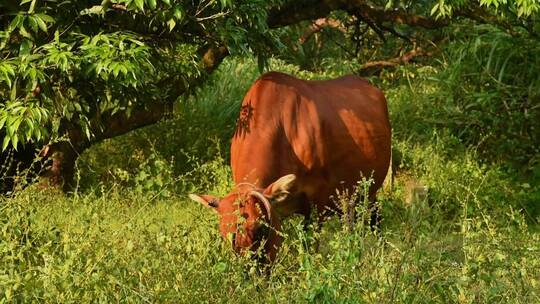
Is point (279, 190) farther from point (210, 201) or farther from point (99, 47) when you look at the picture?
point (99, 47)

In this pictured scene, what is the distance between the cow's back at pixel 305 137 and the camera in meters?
8.48

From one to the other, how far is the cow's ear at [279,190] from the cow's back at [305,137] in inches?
12.3

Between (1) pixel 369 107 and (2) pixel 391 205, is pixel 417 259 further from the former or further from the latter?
(2) pixel 391 205

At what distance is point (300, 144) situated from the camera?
8688 mm

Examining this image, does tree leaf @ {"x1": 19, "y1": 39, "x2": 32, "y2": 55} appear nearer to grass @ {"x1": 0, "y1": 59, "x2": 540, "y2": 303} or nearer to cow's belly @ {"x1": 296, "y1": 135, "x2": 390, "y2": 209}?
grass @ {"x1": 0, "y1": 59, "x2": 540, "y2": 303}

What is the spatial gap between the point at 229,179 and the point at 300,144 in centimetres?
333

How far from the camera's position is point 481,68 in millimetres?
13695

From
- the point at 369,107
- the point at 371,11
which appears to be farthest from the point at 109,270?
the point at 371,11

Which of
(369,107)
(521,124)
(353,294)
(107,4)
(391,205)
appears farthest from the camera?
(521,124)

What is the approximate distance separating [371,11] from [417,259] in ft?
21.7

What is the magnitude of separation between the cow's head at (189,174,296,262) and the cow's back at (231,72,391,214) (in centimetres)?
35

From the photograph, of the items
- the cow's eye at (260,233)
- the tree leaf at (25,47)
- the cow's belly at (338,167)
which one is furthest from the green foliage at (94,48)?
the cow's eye at (260,233)

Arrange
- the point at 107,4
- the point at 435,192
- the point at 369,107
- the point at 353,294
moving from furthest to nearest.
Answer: the point at 435,192, the point at 369,107, the point at 107,4, the point at 353,294

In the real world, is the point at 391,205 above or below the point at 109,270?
below
